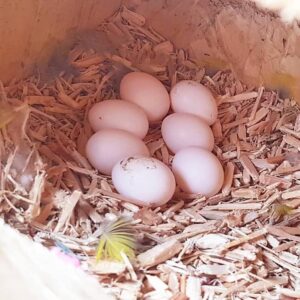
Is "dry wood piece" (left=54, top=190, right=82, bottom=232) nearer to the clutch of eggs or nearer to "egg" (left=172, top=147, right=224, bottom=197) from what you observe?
the clutch of eggs

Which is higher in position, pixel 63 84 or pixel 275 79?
pixel 275 79

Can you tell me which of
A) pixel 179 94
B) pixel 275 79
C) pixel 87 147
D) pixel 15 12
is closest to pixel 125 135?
pixel 87 147

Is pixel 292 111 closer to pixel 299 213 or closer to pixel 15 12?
pixel 299 213

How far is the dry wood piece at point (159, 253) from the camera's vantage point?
3.46ft

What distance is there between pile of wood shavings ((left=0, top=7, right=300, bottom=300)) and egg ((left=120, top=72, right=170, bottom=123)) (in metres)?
0.05

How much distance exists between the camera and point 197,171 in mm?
1266

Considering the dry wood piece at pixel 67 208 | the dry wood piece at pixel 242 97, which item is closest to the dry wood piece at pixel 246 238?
the dry wood piece at pixel 67 208

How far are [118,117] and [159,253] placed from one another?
1.08 feet

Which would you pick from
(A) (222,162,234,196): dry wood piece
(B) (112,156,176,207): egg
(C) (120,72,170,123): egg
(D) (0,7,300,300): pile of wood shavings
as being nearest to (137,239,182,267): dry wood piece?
(D) (0,7,300,300): pile of wood shavings

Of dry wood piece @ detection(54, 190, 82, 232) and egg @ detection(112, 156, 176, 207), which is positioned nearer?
dry wood piece @ detection(54, 190, 82, 232)

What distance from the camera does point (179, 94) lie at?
4.60ft

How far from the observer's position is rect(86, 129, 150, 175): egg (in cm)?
126

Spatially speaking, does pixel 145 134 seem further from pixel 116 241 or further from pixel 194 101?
pixel 116 241

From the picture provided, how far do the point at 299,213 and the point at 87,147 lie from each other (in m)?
0.39
